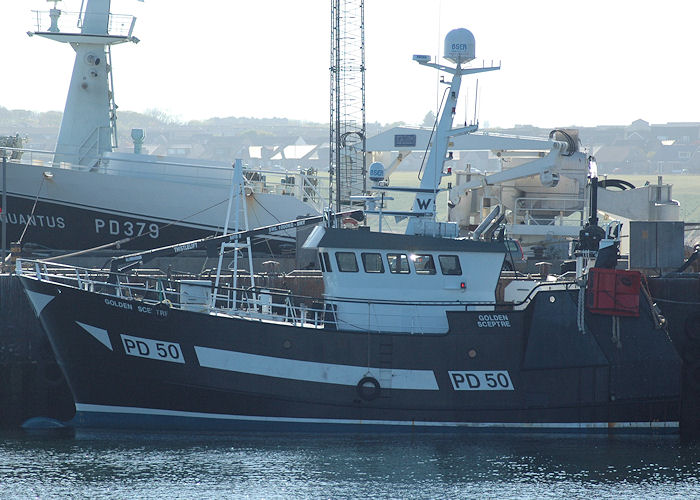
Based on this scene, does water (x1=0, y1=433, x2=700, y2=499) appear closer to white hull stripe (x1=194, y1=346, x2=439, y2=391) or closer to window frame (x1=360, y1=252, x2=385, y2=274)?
white hull stripe (x1=194, y1=346, x2=439, y2=391)

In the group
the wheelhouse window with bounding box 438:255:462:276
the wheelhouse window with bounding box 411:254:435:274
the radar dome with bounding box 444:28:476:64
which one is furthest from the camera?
the radar dome with bounding box 444:28:476:64

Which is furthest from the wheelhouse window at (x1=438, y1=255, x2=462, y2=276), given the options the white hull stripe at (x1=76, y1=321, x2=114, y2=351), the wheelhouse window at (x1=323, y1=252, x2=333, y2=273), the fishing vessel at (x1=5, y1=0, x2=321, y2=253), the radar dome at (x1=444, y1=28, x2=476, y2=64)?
the fishing vessel at (x1=5, y1=0, x2=321, y2=253)

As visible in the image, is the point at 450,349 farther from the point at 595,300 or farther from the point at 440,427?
the point at 595,300

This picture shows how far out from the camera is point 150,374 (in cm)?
1841

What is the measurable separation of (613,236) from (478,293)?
10.8 feet

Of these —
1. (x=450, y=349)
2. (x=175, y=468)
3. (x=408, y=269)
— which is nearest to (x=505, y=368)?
(x=450, y=349)

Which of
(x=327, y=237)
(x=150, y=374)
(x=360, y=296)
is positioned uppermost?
(x=327, y=237)

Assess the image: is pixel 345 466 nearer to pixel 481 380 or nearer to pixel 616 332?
pixel 481 380

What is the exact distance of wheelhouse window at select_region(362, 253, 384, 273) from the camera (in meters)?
18.7

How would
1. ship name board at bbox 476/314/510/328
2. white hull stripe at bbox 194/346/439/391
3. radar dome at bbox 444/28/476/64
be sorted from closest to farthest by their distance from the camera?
white hull stripe at bbox 194/346/439/391
ship name board at bbox 476/314/510/328
radar dome at bbox 444/28/476/64

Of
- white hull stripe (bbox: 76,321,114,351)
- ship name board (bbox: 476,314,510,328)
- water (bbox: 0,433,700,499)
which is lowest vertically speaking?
water (bbox: 0,433,700,499)

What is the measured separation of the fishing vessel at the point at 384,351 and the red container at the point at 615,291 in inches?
1.1

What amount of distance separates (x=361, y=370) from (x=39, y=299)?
6.78 metres

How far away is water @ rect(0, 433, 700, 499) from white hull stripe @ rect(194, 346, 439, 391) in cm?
117
